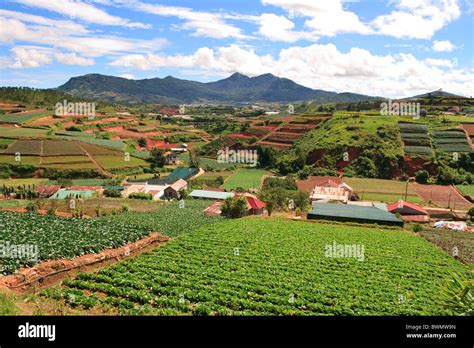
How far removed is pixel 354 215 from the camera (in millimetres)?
44500

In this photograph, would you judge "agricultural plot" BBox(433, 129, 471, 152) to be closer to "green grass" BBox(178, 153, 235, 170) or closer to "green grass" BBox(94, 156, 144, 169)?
"green grass" BBox(178, 153, 235, 170)

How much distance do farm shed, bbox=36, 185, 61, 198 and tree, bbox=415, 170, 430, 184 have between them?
57044 millimetres

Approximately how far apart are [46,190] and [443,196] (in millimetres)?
56172

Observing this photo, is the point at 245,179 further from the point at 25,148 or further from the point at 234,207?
the point at 25,148

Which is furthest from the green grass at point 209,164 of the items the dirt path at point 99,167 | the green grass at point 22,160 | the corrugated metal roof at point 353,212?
the corrugated metal roof at point 353,212

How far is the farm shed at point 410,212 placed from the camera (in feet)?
154

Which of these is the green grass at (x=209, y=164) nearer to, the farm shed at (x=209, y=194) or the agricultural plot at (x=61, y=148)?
the agricultural plot at (x=61, y=148)

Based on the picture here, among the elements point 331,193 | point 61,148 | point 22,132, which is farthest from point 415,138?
point 22,132

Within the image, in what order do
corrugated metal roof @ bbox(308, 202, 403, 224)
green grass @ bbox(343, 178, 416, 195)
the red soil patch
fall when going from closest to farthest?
corrugated metal roof @ bbox(308, 202, 403, 224)
the red soil patch
green grass @ bbox(343, 178, 416, 195)

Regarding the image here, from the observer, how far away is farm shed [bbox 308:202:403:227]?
4303 centimetres

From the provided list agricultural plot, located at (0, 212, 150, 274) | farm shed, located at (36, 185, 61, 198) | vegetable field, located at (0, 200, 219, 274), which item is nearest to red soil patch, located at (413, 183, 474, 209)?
vegetable field, located at (0, 200, 219, 274)
